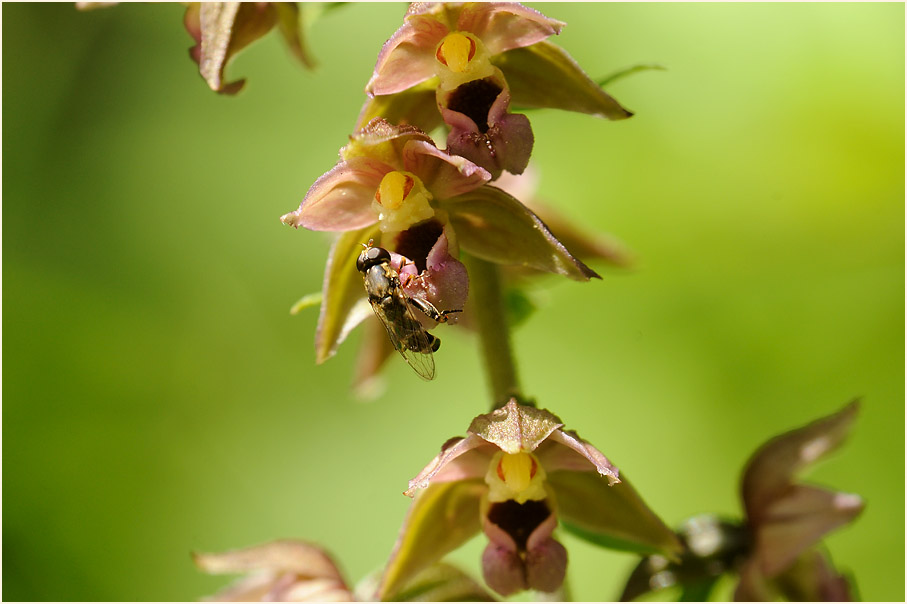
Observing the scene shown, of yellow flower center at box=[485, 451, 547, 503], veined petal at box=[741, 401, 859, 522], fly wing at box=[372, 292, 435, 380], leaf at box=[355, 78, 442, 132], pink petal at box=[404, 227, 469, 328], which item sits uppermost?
leaf at box=[355, 78, 442, 132]

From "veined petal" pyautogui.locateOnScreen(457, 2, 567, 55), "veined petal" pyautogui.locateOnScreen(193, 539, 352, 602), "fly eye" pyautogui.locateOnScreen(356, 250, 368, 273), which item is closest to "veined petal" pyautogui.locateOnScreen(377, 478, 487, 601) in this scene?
"veined petal" pyautogui.locateOnScreen(193, 539, 352, 602)

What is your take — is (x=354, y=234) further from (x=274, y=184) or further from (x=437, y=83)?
(x=274, y=184)

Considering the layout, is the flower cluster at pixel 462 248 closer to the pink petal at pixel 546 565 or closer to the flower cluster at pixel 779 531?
the pink petal at pixel 546 565

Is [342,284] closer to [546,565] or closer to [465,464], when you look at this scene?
[465,464]

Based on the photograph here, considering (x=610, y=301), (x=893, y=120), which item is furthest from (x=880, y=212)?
(x=610, y=301)

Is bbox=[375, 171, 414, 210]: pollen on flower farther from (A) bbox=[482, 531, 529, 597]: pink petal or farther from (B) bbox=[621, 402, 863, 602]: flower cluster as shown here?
(B) bbox=[621, 402, 863, 602]: flower cluster

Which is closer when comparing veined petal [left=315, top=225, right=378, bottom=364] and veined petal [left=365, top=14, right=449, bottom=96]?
veined petal [left=365, top=14, right=449, bottom=96]
